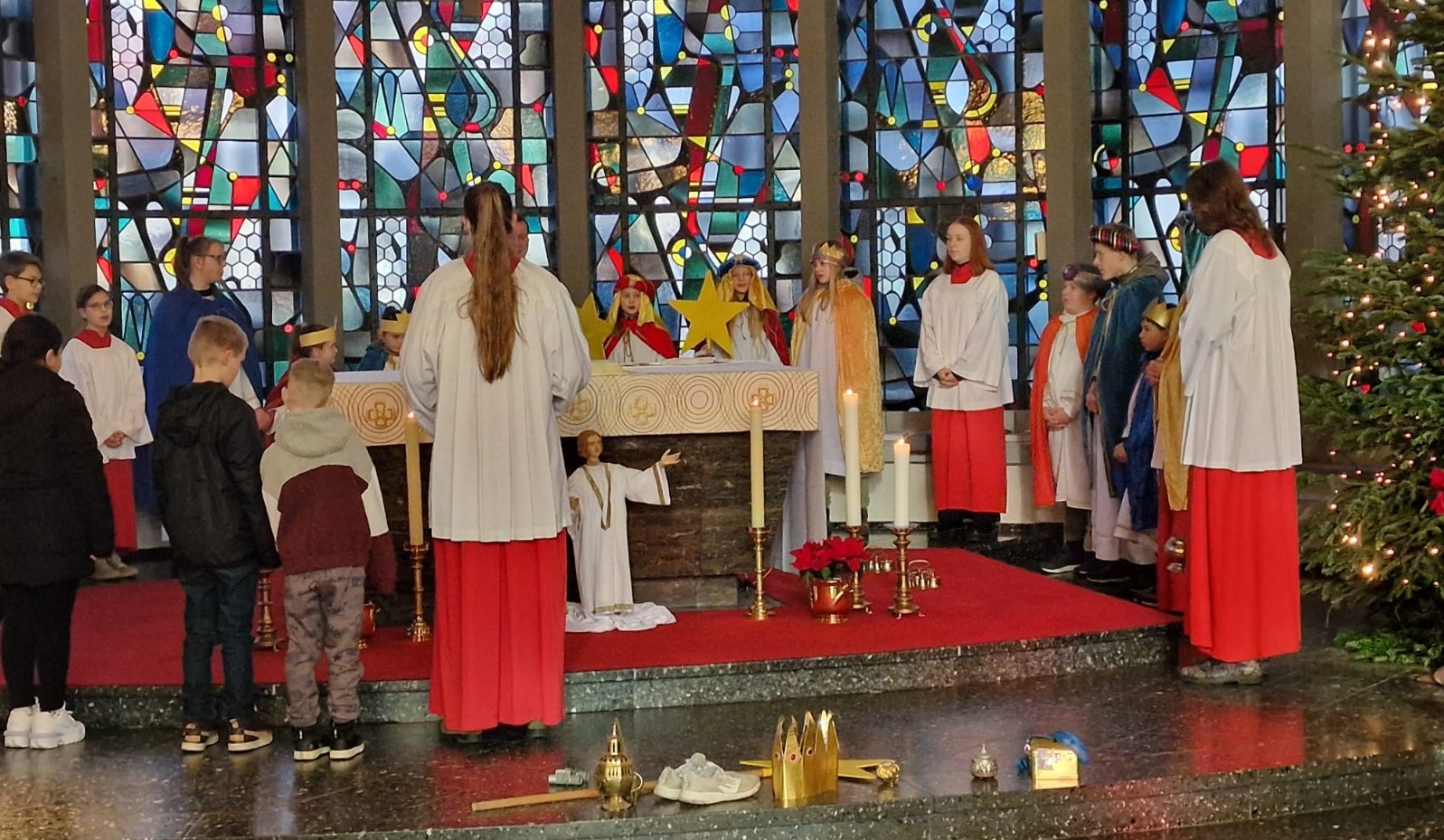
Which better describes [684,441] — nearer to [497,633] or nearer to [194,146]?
[497,633]

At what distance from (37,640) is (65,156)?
18.7 feet

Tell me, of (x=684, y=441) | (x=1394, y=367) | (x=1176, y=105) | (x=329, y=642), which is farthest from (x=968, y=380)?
(x=329, y=642)

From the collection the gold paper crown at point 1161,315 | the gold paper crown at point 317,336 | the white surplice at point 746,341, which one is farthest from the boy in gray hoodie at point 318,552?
the white surplice at point 746,341

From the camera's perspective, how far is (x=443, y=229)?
11.7 m

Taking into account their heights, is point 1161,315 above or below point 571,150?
below

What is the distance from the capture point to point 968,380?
997 cm

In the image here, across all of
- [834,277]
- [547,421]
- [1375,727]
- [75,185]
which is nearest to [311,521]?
[547,421]

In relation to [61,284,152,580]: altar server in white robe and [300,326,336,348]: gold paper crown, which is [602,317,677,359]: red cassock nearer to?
[300,326,336,348]: gold paper crown

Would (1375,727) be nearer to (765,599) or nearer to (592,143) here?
(765,599)

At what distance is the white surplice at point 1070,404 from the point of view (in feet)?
29.3

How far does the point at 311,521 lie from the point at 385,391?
166 centimetres

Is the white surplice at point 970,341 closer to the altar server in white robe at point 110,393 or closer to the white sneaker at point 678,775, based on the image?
the altar server in white robe at point 110,393

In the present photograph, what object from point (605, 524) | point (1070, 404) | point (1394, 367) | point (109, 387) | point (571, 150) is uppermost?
point (571, 150)

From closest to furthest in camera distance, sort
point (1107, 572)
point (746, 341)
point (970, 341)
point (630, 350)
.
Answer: point (1107, 572), point (630, 350), point (970, 341), point (746, 341)
